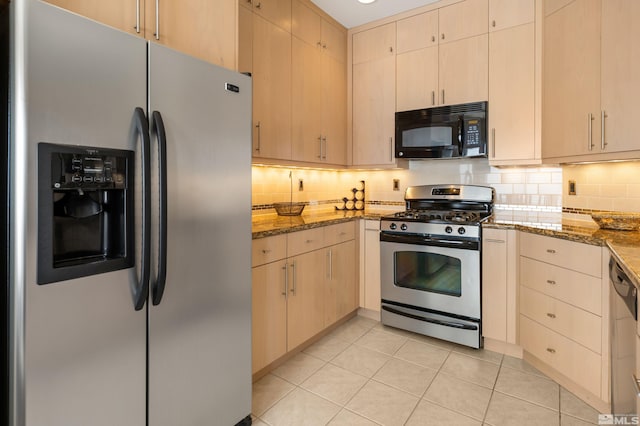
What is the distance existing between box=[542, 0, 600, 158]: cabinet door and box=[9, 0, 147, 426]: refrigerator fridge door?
2.45 metres

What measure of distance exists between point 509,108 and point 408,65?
0.94 meters

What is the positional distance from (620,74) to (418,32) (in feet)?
5.09

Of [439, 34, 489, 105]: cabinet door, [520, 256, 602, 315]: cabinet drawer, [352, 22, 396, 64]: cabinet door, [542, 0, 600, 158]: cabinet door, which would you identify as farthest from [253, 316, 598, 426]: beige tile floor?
[352, 22, 396, 64]: cabinet door

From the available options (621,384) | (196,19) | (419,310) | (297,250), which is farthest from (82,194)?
(419,310)

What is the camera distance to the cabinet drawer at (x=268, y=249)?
6.64 feet

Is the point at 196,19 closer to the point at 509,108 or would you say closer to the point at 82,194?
the point at 82,194

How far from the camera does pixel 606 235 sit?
193 centimetres

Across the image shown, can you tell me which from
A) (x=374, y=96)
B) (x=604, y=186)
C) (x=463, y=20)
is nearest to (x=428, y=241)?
(x=604, y=186)

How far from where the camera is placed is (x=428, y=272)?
2713mm

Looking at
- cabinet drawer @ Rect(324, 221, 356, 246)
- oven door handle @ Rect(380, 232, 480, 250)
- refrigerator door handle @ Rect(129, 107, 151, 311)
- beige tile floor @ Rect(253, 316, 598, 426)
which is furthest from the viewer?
cabinet drawer @ Rect(324, 221, 356, 246)

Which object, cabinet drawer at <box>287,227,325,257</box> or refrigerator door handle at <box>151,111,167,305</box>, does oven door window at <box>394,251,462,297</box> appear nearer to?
cabinet drawer at <box>287,227,325,257</box>

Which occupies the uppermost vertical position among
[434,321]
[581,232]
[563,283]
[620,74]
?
[620,74]

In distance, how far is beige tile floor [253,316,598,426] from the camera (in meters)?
1.81

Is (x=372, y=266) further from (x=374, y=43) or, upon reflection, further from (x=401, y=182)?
(x=374, y=43)
